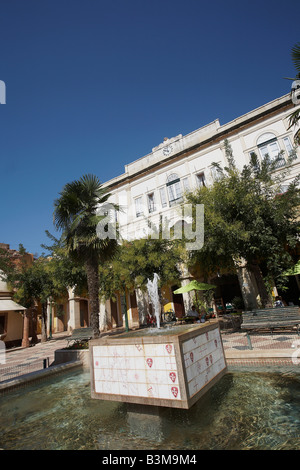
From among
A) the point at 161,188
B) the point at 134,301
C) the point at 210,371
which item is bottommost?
the point at 210,371

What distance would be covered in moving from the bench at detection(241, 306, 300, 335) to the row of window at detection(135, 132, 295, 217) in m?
12.2

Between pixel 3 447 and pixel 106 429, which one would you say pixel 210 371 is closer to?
pixel 106 429

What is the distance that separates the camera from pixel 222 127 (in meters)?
20.8

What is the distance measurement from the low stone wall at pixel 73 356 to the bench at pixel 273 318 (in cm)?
587

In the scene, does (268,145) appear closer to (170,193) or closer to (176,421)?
(170,193)

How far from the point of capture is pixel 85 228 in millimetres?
10094

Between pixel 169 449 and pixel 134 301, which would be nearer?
pixel 169 449

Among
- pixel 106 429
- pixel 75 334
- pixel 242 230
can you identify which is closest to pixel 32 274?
pixel 75 334

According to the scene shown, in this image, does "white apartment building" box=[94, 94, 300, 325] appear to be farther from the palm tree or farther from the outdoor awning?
the outdoor awning

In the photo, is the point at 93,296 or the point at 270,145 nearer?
the point at 93,296

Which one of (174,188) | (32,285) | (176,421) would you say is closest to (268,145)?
(174,188)

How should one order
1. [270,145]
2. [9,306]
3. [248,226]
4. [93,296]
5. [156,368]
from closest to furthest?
[156,368] → [93,296] → [248,226] → [9,306] → [270,145]

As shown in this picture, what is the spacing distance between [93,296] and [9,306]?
12.4 m
